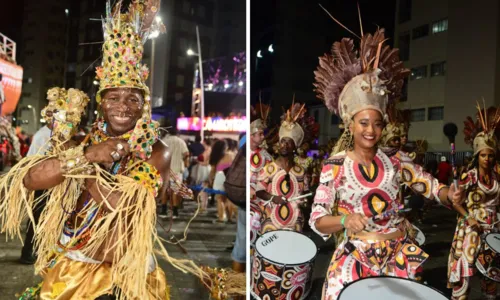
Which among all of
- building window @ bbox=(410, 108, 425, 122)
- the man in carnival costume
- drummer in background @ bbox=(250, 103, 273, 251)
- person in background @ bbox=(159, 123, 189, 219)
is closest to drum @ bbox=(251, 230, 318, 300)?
drummer in background @ bbox=(250, 103, 273, 251)

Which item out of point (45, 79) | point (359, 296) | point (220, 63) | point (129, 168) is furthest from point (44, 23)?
point (220, 63)

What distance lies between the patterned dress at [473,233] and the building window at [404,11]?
1629mm

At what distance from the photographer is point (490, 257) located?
3.84 meters

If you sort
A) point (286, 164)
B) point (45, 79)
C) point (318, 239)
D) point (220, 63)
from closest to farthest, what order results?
point (286, 164) < point (45, 79) < point (318, 239) < point (220, 63)

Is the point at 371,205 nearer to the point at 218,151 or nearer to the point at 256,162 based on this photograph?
the point at 256,162

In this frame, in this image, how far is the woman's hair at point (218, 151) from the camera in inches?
354

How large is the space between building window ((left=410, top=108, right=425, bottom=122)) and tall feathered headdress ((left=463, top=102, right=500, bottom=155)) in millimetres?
471

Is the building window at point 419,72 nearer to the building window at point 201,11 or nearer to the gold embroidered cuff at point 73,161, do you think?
the gold embroidered cuff at point 73,161

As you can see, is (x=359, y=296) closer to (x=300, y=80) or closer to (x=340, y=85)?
(x=340, y=85)

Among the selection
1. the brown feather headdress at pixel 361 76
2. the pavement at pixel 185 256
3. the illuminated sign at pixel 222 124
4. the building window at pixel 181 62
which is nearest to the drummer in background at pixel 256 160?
the pavement at pixel 185 256

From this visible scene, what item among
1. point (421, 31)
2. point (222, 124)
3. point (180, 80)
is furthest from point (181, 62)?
point (421, 31)

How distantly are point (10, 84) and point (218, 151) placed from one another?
527cm

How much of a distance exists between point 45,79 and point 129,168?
4.70 m

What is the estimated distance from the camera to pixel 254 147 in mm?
4848
